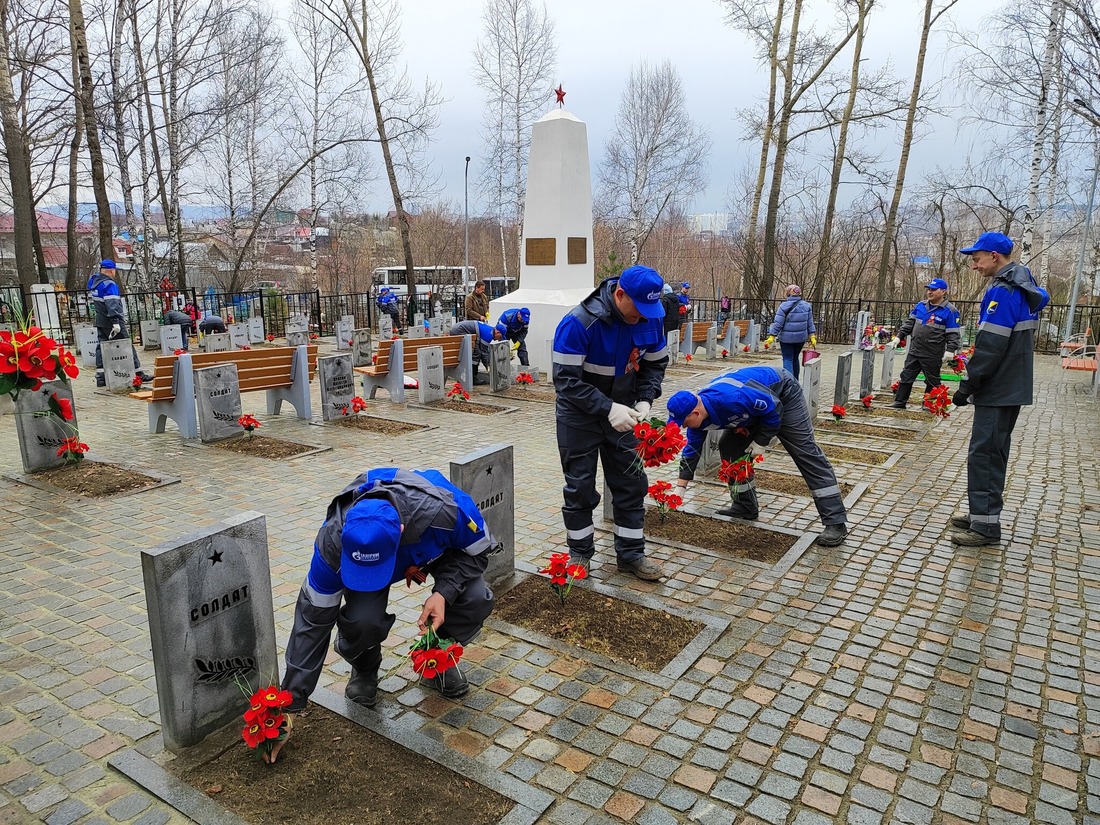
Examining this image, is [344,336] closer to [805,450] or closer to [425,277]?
[805,450]

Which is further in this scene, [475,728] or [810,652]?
[810,652]

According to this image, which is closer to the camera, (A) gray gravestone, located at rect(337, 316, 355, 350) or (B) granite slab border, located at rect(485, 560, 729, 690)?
(B) granite slab border, located at rect(485, 560, 729, 690)

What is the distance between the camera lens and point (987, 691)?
3625 millimetres

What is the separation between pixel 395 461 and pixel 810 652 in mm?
5003

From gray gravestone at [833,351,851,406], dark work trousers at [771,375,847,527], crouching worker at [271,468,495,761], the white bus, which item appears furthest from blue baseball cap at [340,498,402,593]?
the white bus

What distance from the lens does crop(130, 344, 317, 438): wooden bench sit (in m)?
8.47

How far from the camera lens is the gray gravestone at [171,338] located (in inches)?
612

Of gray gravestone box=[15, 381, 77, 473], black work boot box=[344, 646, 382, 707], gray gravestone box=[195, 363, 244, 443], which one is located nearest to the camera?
black work boot box=[344, 646, 382, 707]

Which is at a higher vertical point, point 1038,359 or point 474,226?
point 474,226

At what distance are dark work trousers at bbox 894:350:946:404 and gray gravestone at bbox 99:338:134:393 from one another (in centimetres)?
1237

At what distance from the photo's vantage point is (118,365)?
12.0 m

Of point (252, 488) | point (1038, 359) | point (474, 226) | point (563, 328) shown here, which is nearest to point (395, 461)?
point (252, 488)

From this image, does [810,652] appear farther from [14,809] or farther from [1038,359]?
[1038,359]

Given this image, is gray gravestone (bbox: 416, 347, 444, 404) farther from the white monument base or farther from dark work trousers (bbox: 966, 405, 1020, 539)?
dark work trousers (bbox: 966, 405, 1020, 539)
